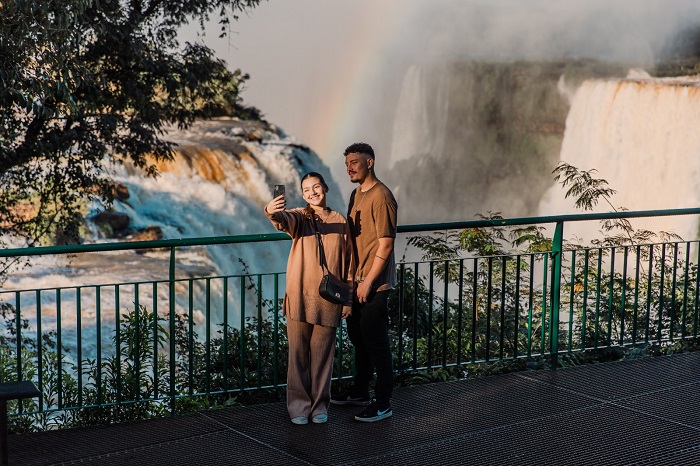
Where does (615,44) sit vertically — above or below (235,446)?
above

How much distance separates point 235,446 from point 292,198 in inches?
759

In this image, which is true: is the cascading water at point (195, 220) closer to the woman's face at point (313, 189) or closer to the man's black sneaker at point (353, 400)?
the man's black sneaker at point (353, 400)

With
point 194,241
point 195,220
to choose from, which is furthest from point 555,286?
point 195,220

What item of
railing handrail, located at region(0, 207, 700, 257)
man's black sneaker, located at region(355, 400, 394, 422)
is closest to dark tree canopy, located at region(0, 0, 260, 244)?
railing handrail, located at region(0, 207, 700, 257)

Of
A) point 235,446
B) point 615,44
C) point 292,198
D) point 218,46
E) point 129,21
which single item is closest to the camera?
point 235,446

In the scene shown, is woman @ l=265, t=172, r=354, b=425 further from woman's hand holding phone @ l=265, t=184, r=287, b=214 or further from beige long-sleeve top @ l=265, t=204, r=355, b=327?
woman's hand holding phone @ l=265, t=184, r=287, b=214

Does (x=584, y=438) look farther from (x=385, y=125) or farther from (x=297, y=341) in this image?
(x=385, y=125)

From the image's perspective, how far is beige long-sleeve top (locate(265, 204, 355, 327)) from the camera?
577cm

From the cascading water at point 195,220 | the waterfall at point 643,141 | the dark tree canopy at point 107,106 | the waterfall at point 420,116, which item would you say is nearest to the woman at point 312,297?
the dark tree canopy at point 107,106

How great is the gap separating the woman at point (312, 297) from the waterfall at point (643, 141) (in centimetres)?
2131

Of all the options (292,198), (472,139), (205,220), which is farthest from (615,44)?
(205,220)

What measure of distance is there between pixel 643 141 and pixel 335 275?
996 inches

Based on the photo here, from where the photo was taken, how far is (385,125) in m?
42.8

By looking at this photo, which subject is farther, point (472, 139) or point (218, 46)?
point (472, 139)
